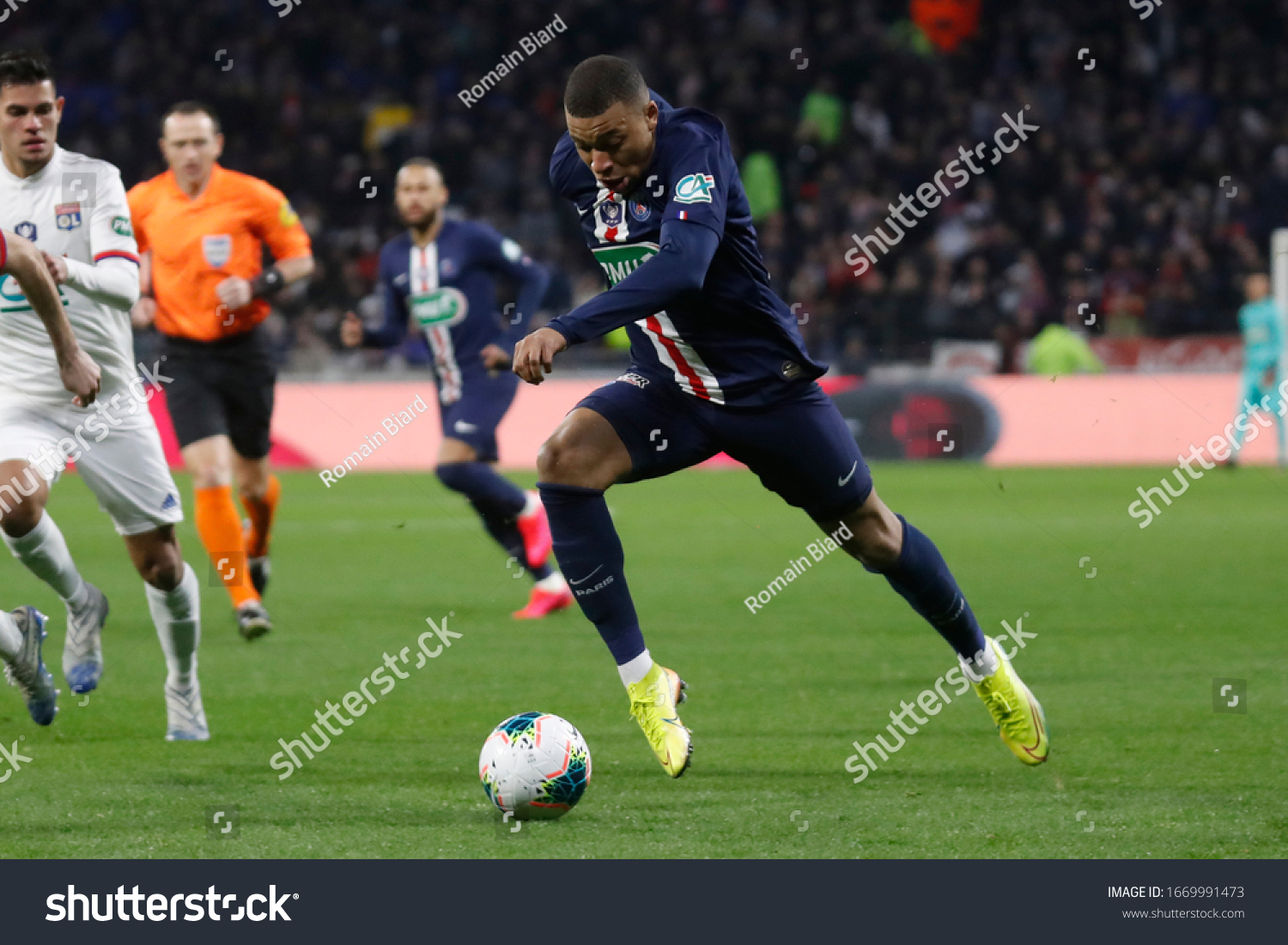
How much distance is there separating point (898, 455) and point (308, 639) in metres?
11.3

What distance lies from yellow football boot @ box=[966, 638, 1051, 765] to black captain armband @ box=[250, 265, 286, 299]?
398cm

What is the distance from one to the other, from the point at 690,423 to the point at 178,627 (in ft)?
6.08

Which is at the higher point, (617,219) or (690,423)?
(617,219)

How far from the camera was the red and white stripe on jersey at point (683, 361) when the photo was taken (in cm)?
468

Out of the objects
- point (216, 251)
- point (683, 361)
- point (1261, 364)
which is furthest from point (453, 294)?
point (1261, 364)

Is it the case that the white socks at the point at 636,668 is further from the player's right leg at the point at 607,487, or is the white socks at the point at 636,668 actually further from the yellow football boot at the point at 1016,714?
the yellow football boot at the point at 1016,714

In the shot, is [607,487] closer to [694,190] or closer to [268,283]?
[694,190]

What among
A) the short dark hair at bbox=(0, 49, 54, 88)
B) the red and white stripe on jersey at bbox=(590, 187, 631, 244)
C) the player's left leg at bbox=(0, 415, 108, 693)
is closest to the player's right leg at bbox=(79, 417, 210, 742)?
the player's left leg at bbox=(0, 415, 108, 693)

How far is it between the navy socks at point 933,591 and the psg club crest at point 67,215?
271 cm

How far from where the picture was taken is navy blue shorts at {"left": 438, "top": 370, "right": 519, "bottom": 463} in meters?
8.50

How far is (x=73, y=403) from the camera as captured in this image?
17.4ft

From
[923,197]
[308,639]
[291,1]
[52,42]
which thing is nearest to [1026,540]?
[308,639]

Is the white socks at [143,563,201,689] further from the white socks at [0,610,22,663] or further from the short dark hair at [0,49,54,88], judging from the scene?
the short dark hair at [0,49,54,88]

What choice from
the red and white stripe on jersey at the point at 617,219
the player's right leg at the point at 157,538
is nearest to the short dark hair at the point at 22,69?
the player's right leg at the point at 157,538
